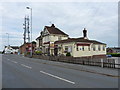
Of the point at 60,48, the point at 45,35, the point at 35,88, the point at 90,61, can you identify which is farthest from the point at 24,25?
the point at 35,88

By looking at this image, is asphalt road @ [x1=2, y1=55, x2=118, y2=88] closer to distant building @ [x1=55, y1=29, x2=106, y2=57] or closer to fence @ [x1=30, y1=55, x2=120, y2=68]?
fence @ [x1=30, y1=55, x2=120, y2=68]

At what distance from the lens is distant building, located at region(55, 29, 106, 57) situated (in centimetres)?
3593

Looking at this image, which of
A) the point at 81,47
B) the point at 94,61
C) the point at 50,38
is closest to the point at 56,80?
the point at 94,61

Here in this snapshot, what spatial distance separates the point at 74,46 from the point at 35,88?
92.1 feet

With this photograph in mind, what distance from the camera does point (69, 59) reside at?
2475cm

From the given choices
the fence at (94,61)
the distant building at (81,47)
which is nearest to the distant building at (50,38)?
the distant building at (81,47)

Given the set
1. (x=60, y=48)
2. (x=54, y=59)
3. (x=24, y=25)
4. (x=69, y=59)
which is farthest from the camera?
(x=24, y=25)

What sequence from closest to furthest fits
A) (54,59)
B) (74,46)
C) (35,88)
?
(35,88) → (54,59) → (74,46)

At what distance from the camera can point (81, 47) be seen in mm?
36781

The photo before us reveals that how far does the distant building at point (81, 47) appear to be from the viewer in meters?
35.9

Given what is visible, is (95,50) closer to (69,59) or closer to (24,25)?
(69,59)

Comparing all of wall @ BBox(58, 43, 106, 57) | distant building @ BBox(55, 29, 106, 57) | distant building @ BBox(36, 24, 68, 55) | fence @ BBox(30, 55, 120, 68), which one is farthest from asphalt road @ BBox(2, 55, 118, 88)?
distant building @ BBox(36, 24, 68, 55)

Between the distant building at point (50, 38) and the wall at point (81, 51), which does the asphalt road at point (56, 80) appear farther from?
the distant building at point (50, 38)

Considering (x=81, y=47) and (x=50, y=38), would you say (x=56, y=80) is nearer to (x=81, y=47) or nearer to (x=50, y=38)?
(x=81, y=47)
